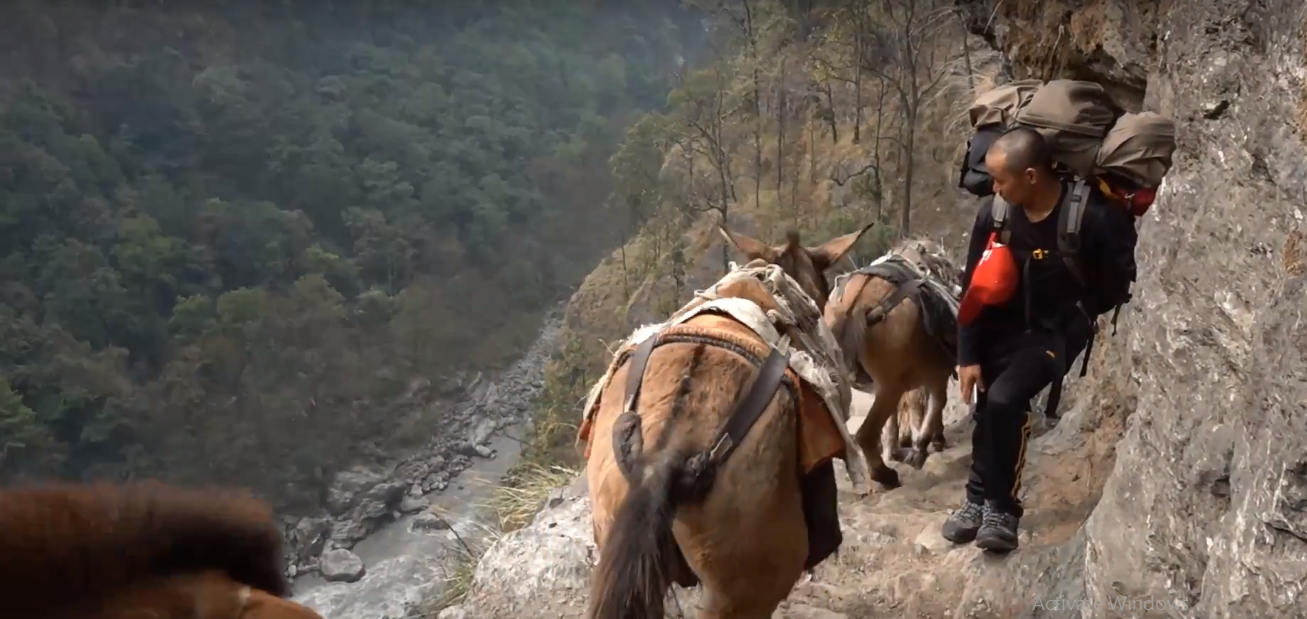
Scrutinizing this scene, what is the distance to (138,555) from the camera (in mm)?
1207

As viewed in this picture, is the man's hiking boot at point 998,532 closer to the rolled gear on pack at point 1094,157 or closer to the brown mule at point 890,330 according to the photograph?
the rolled gear on pack at point 1094,157

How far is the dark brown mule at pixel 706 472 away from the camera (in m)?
2.50

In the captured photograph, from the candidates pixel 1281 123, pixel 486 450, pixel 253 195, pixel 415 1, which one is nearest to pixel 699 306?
pixel 1281 123

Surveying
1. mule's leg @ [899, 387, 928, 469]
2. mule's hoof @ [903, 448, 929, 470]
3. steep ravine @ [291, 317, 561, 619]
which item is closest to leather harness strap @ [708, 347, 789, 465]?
mule's hoof @ [903, 448, 929, 470]

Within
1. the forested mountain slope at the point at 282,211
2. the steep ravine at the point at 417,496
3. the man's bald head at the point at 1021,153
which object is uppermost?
the man's bald head at the point at 1021,153

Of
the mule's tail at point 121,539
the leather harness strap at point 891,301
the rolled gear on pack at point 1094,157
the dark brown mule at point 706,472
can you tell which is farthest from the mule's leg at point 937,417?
the mule's tail at point 121,539

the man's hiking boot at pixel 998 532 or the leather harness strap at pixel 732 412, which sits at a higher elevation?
the leather harness strap at pixel 732 412

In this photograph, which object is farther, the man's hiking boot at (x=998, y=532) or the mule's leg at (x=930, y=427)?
the mule's leg at (x=930, y=427)

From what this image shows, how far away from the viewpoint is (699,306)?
11.0ft

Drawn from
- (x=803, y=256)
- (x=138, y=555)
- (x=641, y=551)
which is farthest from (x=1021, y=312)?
(x=138, y=555)

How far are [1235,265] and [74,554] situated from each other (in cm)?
264

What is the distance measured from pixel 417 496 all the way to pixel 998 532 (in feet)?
71.5

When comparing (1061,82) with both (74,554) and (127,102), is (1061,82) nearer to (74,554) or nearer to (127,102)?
(74,554)

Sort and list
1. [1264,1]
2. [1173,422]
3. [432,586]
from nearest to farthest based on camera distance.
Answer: [1264,1], [1173,422], [432,586]
